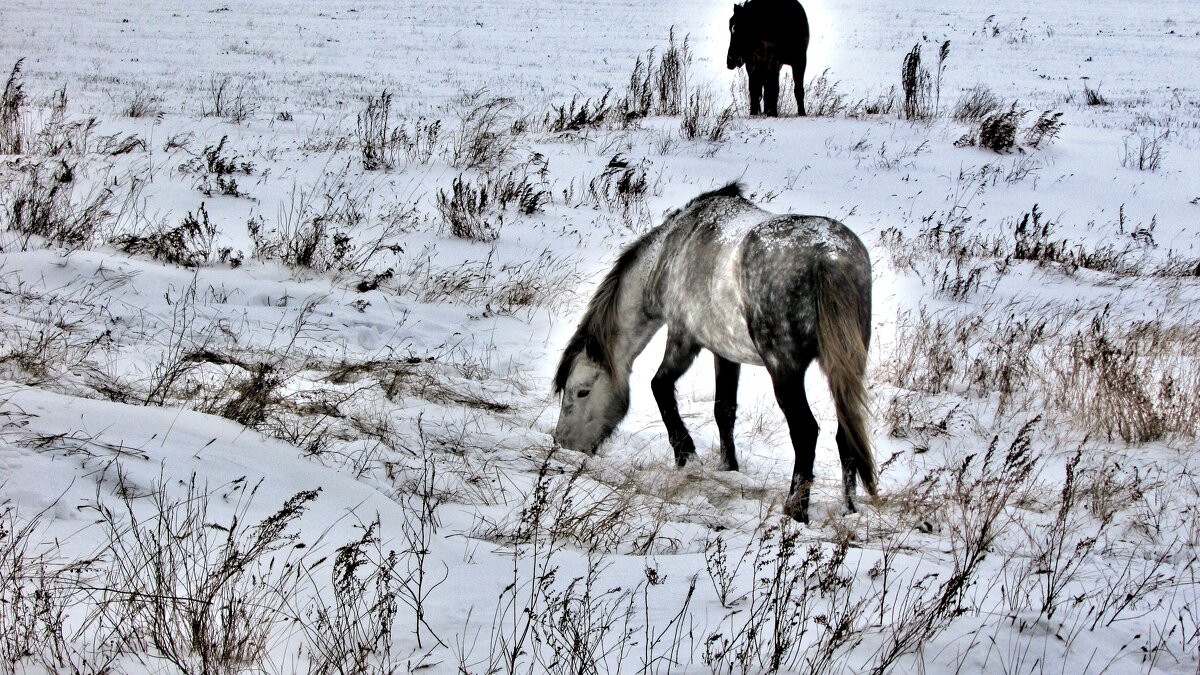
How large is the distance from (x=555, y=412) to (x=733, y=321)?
4.91ft

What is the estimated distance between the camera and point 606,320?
471 cm

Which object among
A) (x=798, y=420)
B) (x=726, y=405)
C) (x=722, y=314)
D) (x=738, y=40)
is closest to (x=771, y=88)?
(x=738, y=40)

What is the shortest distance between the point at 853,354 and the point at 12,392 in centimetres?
331

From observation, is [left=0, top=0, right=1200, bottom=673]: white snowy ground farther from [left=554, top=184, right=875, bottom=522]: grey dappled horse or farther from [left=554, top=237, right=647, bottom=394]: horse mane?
[left=554, top=237, right=647, bottom=394]: horse mane

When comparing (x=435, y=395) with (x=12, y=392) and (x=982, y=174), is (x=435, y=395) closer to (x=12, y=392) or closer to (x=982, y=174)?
(x=12, y=392)

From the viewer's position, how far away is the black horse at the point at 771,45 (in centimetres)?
1262

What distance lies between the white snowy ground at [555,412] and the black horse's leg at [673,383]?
226mm

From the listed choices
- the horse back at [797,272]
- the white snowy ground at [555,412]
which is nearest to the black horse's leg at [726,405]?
the white snowy ground at [555,412]

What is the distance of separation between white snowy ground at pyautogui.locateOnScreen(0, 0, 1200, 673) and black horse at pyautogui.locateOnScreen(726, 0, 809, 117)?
38.1 inches

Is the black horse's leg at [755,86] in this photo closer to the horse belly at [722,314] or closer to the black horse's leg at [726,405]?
the black horse's leg at [726,405]

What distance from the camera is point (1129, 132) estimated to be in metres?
12.6

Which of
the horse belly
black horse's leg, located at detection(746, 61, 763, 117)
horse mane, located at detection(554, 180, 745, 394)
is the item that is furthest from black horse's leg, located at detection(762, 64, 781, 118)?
the horse belly

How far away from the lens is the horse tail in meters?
3.64

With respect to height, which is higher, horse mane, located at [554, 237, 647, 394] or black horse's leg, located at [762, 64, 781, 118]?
black horse's leg, located at [762, 64, 781, 118]
